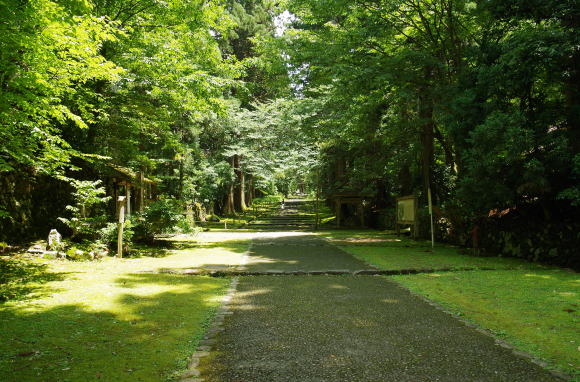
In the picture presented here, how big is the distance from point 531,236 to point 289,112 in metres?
→ 12.3

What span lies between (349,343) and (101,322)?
2854 millimetres

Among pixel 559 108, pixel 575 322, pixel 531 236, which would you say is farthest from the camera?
pixel 531 236

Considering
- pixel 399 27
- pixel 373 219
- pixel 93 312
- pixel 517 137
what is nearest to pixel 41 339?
pixel 93 312

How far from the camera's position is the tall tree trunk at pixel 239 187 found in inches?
1139

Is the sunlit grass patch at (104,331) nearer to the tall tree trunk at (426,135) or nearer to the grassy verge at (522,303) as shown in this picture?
the grassy verge at (522,303)

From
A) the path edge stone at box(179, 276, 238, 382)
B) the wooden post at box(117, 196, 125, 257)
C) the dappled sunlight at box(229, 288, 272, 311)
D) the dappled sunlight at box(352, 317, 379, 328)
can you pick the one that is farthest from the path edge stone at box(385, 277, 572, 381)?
the wooden post at box(117, 196, 125, 257)

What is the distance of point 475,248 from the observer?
11070 millimetres

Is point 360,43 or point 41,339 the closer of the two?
point 41,339

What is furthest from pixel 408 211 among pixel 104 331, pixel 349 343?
pixel 104 331

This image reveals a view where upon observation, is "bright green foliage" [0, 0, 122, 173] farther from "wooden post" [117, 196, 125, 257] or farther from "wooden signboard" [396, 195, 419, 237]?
"wooden signboard" [396, 195, 419, 237]

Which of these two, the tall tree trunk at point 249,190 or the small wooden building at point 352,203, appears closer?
the small wooden building at point 352,203

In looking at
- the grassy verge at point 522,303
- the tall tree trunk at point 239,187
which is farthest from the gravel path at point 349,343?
the tall tree trunk at point 239,187

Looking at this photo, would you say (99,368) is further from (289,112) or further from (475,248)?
(289,112)

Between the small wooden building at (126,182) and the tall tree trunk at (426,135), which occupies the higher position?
the tall tree trunk at (426,135)
